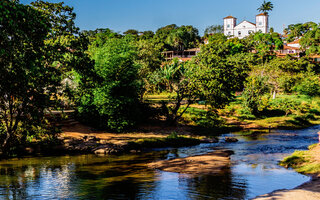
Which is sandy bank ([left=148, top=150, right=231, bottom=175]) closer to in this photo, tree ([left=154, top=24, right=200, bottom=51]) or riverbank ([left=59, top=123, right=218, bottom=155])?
riverbank ([left=59, top=123, right=218, bottom=155])

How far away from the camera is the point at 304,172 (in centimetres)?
1873

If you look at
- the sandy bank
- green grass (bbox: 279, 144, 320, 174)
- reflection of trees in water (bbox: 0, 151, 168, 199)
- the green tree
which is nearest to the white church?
the green tree

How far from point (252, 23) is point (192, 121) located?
136781 mm

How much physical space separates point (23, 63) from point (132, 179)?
8.13m

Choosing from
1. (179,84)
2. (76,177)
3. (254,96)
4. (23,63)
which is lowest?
(76,177)

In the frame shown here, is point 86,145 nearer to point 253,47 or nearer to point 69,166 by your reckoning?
point 69,166

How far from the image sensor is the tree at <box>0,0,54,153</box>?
12.0m

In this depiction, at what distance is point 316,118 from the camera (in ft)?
156

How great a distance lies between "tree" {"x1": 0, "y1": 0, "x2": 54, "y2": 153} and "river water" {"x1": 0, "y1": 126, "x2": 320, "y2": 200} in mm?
2974

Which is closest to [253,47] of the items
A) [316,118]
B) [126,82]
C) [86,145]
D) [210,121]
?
[316,118]

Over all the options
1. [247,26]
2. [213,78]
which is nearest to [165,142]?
[213,78]

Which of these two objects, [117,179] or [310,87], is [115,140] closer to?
[117,179]

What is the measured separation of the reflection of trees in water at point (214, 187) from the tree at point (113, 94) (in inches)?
573

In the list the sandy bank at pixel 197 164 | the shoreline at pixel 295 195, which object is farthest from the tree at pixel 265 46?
the shoreline at pixel 295 195
